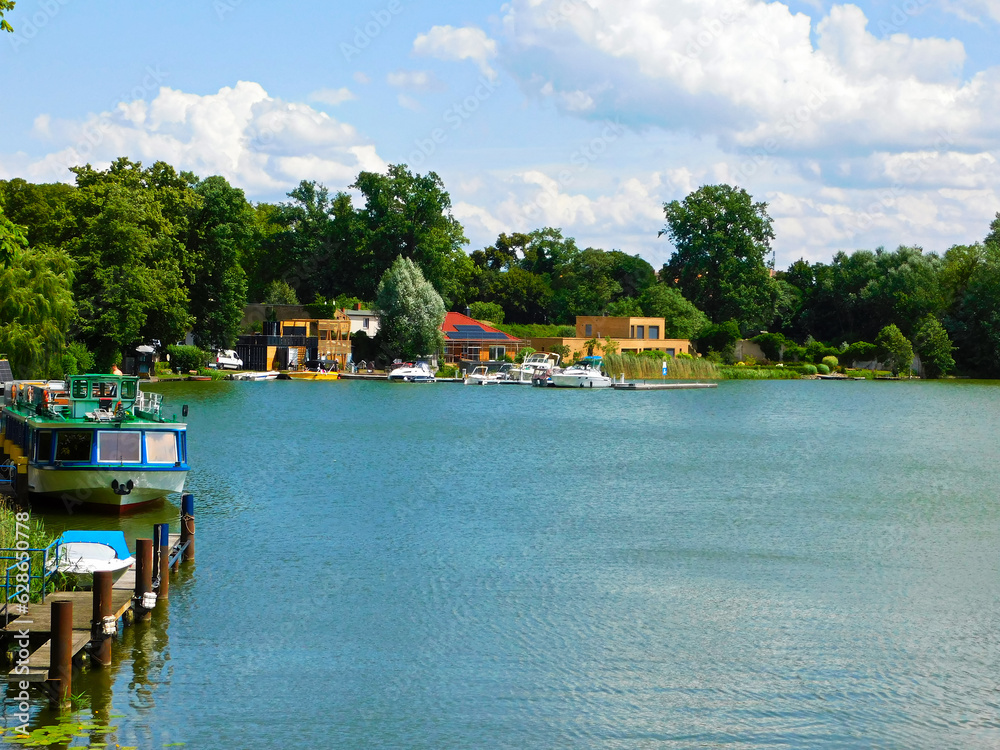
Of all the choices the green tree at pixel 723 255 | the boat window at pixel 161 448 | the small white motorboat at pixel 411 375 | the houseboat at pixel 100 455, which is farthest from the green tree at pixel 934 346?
the boat window at pixel 161 448

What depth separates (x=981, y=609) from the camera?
78.6 feet

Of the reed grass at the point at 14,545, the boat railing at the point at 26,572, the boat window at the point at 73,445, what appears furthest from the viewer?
the boat window at the point at 73,445

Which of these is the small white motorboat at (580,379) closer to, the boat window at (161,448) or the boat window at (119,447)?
the boat window at (161,448)

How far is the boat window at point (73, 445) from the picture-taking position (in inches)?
1220

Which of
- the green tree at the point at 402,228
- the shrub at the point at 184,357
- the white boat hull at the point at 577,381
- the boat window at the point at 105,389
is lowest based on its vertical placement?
the white boat hull at the point at 577,381

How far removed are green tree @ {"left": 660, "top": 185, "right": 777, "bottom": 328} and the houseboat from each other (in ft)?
349

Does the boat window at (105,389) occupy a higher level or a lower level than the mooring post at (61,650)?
higher

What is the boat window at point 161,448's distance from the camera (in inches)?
1231

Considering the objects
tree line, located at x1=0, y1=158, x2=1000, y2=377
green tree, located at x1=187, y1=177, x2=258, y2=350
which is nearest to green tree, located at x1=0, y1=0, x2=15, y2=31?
tree line, located at x1=0, y1=158, x2=1000, y2=377

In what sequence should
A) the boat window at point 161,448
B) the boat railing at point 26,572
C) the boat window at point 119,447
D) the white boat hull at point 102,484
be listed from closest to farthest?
the boat railing at point 26,572, the white boat hull at point 102,484, the boat window at point 119,447, the boat window at point 161,448

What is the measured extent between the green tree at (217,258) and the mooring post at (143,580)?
72482mm

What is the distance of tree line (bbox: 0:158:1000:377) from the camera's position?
78812mm

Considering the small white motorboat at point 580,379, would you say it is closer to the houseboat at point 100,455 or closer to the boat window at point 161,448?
the houseboat at point 100,455

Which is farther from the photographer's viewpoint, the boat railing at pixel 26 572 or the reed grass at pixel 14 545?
the reed grass at pixel 14 545
